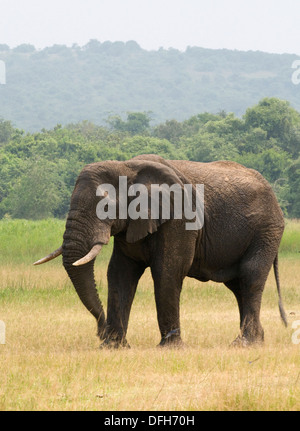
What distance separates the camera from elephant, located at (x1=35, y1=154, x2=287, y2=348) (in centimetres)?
902

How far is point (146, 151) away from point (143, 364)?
6318cm

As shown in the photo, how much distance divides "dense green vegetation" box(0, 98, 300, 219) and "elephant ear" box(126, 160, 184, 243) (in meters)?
44.6

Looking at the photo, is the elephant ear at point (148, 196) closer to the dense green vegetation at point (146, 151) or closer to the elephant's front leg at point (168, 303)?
the elephant's front leg at point (168, 303)

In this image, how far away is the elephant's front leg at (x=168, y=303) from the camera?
9.48 m

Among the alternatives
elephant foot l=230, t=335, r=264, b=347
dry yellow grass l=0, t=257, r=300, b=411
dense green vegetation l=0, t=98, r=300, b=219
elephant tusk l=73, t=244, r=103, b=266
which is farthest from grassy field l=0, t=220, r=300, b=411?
dense green vegetation l=0, t=98, r=300, b=219

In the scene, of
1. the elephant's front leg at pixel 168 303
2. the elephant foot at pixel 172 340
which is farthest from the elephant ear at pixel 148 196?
the elephant foot at pixel 172 340

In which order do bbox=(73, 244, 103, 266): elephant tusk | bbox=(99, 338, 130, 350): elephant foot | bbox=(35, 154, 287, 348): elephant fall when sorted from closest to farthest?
bbox=(73, 244, 103, 266): elephant tusk → bbox=(35, 154, 287, 348): elephant → bbox=(99, 338, 130, 350): elephant foot

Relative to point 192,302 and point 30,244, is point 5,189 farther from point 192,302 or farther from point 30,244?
point 192,302

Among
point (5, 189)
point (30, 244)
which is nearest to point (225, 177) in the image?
point (30, 244)

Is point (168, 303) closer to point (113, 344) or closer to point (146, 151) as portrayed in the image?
point (113, 344)

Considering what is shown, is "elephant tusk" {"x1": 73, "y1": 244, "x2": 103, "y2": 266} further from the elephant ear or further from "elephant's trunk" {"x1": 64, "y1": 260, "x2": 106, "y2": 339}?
the elephant ear

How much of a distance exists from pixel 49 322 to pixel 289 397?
19.1 feet

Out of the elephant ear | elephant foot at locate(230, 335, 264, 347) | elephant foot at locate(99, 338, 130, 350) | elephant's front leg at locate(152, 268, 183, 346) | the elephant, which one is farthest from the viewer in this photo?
elephant foot at locate(230, 335, 264, 347)
